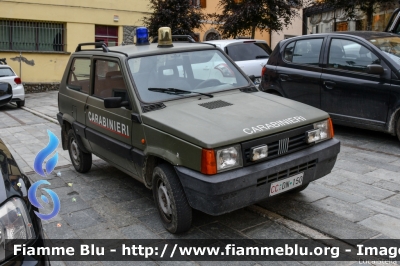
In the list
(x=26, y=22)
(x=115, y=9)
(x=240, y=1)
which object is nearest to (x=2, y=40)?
(x=26, y=22)

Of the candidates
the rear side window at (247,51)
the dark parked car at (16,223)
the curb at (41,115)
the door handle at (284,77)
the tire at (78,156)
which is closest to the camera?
the dark parked car at (16,223)

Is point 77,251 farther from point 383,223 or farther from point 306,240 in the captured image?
point 383,223

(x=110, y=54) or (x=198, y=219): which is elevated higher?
(x=110, y=54)

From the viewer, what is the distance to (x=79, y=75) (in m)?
5.99

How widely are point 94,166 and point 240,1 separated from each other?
40.1 ft

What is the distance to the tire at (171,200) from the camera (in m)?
3.87

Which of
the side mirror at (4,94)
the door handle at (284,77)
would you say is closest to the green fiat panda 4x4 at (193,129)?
the side mirror at (4,94)

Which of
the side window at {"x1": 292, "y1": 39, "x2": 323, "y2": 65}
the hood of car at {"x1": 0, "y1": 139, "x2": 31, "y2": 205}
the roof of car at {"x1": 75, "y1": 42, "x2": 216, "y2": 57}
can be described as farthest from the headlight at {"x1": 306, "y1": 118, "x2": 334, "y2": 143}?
the side window at {"x1": 292, "y1": 39, "x2": 323, "y2": 65}

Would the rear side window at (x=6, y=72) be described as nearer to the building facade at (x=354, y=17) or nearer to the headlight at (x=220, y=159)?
the building facade at (x=354, y=17)

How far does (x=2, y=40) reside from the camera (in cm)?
1889

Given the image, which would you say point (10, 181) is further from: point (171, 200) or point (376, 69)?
point (376, 69)

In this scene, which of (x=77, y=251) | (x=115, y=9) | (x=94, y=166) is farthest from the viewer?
(x=115, y=9)

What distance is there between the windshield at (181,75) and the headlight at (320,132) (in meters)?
1.12

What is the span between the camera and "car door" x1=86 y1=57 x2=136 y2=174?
4672 millimetres
